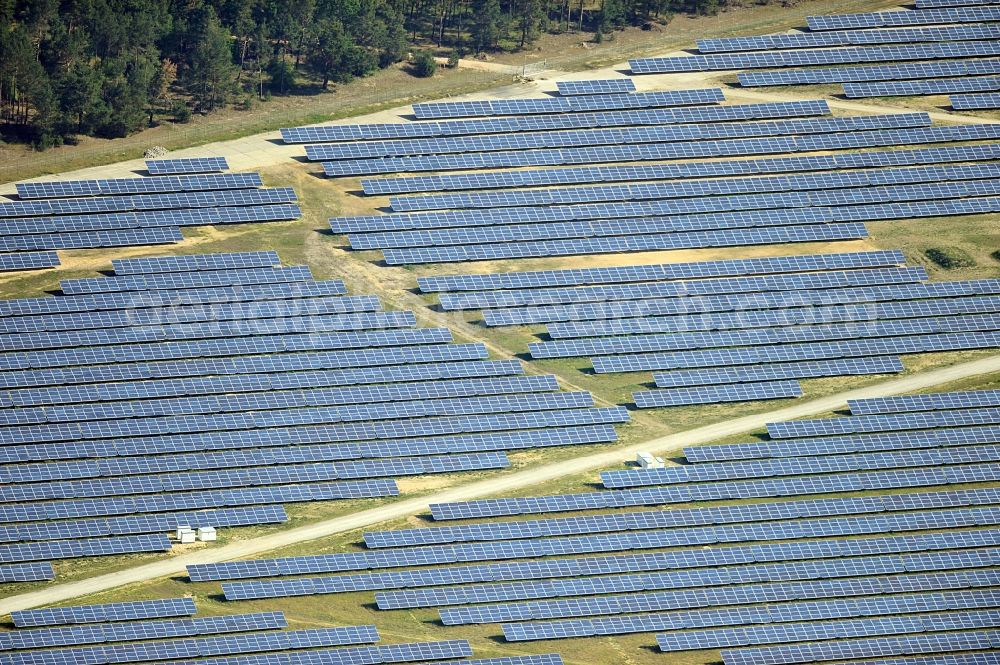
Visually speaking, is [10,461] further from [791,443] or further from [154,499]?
[791,443]

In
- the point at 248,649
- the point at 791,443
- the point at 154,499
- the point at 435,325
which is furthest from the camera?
the point at 435,325

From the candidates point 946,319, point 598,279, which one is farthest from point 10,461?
point 946,319

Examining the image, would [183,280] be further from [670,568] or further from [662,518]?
[670,568]

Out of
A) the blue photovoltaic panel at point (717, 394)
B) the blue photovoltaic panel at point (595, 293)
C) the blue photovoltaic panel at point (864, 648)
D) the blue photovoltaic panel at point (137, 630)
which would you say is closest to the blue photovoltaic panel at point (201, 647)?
the blue photovoltaic panel at point (137, 630)

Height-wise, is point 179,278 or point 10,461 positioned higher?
point 179,278

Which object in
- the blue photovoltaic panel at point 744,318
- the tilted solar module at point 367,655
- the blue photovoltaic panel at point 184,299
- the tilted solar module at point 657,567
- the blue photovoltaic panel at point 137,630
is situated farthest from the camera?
the blue photovoltaic panel at point 744,318

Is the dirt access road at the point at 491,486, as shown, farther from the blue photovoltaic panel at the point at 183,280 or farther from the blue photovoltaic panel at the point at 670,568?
the blue photovoltaic panel at the point at 183,280
